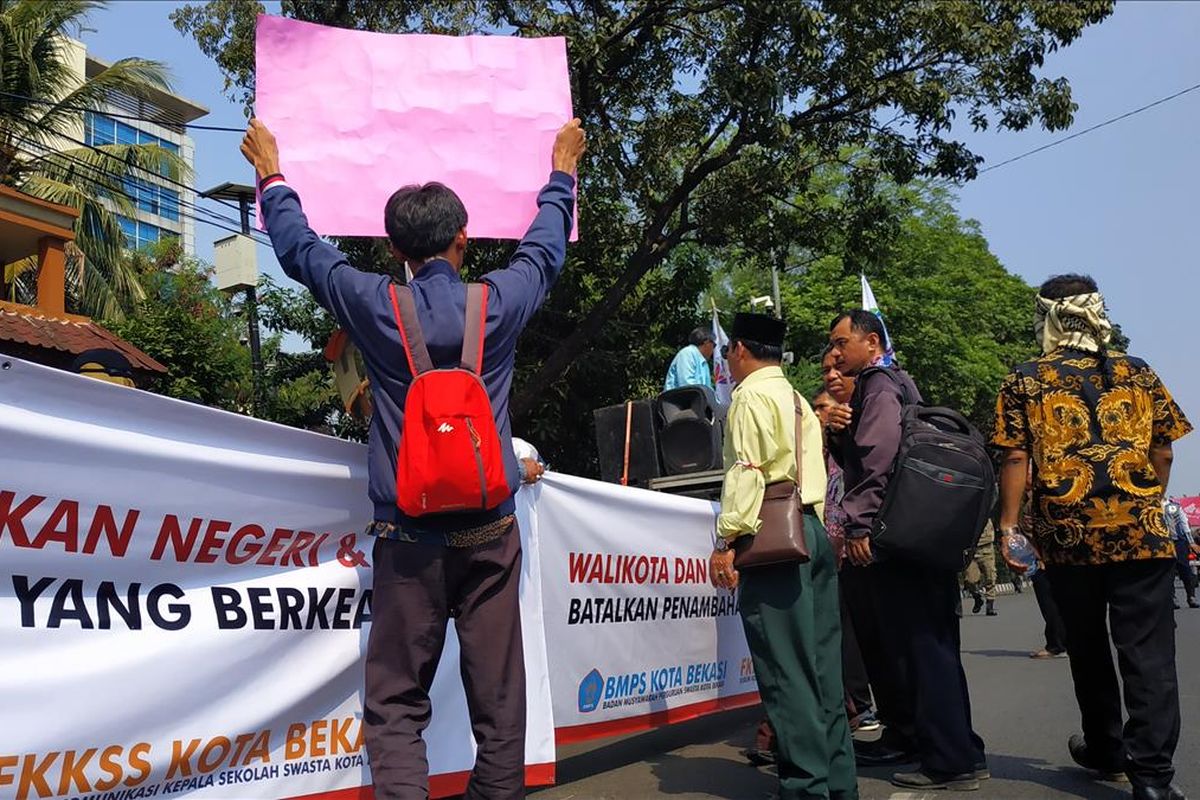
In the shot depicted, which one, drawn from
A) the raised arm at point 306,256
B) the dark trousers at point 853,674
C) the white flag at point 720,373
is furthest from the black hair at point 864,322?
the white flag at point 720,373

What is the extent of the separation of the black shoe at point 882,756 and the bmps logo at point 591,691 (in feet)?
3.96

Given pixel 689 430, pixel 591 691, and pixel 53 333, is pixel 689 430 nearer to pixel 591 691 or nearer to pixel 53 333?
pixel 591 691

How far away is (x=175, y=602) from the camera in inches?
124

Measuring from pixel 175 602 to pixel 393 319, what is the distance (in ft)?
3.42

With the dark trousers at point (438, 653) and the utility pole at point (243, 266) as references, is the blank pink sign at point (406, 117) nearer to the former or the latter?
the dark trousers at point (438, 653)

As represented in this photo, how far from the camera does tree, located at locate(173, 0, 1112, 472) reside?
1281 centimetres

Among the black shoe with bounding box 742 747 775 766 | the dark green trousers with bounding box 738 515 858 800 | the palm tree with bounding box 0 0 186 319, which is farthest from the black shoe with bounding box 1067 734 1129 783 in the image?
the palm tree with bounding box 0 0 186 319

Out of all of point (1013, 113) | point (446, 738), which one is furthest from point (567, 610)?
point (1013, 113)

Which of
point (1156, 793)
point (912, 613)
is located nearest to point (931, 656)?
point (912, 613)

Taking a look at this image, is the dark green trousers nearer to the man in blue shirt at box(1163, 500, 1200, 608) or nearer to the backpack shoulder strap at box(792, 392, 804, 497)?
the backpack shoulder strap at box(792, 392, 804, 497)

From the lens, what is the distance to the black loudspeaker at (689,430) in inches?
309

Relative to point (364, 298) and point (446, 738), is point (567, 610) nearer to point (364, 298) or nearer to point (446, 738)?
point (446, 738)

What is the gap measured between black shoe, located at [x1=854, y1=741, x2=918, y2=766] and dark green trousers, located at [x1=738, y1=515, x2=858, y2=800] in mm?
1020

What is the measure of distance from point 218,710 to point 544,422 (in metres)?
13.1
